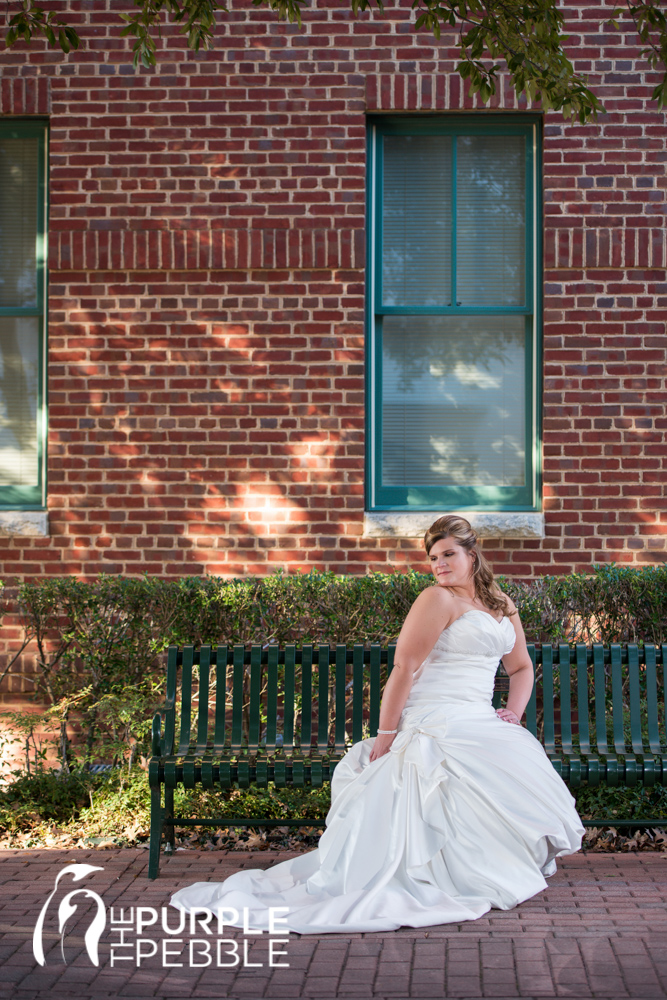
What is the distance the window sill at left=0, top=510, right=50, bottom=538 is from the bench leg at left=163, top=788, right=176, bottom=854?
231 centimetres

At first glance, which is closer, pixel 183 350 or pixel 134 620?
pixel 134 620

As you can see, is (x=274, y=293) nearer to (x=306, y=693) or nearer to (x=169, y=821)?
(x=306, y=693)

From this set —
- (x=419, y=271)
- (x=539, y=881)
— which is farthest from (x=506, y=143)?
(x=539, y=881)

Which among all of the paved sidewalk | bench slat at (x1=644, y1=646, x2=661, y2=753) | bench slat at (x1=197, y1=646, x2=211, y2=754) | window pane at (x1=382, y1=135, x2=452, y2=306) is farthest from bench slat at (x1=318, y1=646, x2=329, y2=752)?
window pane at (x1=382, y1=135, x2=452, y2=306)

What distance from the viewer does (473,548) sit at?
3.97 m

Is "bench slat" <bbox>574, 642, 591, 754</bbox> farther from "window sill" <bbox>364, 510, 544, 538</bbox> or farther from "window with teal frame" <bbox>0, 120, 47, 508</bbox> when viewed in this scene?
"window with teal frame" <bbox>0, 120, 47, 508</bbox>

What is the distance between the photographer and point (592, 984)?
9.35ft

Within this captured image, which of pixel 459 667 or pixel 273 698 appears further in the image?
pixel 273 698

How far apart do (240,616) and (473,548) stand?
1.59m

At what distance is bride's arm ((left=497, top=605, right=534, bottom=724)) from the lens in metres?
4.11

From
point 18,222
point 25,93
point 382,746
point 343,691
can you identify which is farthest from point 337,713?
point 25,93

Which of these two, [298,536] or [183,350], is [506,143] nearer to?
[183,350]

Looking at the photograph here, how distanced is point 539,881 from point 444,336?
3.72 m

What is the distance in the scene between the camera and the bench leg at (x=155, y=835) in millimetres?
3941
